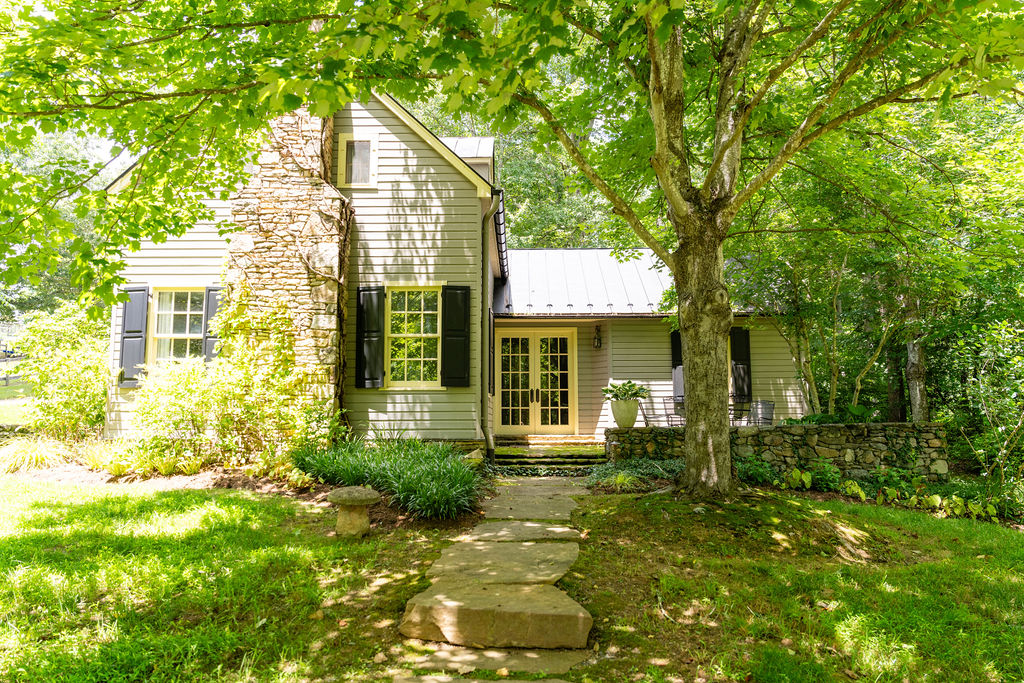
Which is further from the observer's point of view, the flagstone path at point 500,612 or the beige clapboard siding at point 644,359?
the beige clapboard siding at point 644,359

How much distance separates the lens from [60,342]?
30.2ft

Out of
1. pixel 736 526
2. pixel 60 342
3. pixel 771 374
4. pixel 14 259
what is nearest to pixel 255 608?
pixel 14 259

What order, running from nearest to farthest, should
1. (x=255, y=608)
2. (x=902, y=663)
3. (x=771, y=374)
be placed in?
1. (x=902, y=663)
2. (x=255, y=608)
3. (x=771, y=374)

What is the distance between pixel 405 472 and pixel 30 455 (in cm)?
571

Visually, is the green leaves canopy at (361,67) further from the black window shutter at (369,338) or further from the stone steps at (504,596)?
the stone steps at (504,596)

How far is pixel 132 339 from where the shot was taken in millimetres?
8398

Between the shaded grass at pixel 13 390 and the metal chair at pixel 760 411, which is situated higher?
the shaded grass at pixel 13 390

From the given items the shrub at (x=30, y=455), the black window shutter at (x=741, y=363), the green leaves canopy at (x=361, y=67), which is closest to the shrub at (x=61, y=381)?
the shrub at (x=30, y=455)

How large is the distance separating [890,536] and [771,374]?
6381 millimetres

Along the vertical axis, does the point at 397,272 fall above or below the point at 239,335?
above

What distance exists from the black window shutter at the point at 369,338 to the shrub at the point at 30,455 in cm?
428

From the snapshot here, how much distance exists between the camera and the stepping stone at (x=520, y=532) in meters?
4.90

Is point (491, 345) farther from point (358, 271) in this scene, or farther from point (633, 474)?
point (633, 474)

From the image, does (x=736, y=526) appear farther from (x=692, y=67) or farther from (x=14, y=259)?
(x=14, y=259)
